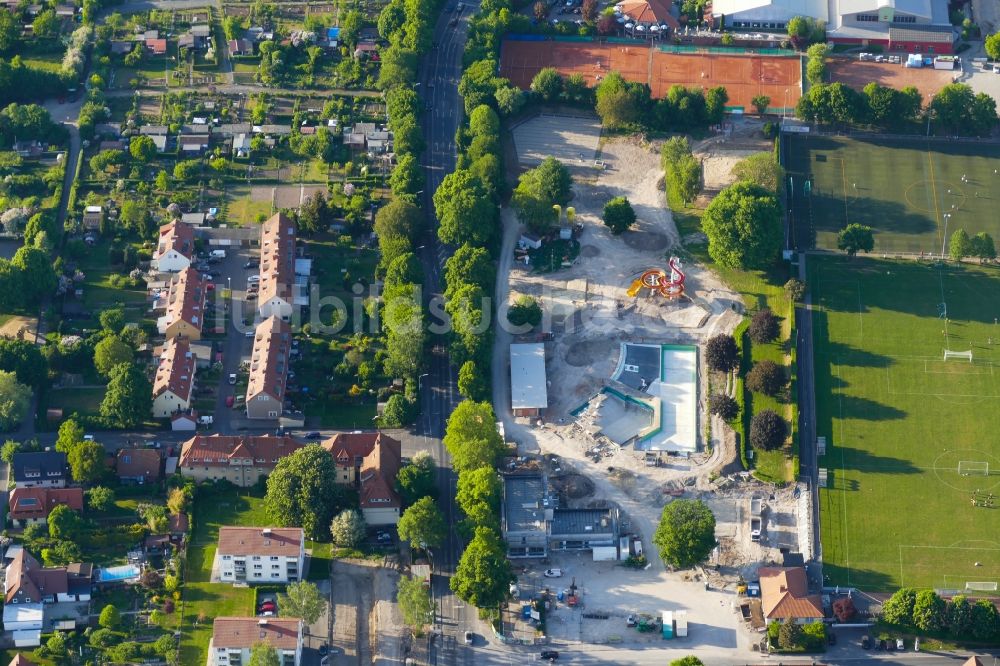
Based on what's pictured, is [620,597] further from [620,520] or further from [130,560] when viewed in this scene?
[130,560]

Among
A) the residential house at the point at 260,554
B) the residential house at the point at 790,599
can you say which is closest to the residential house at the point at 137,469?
the residential house at the point at 260,554

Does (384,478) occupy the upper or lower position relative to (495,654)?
upper

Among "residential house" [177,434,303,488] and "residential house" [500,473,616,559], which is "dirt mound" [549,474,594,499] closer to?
"residential house" [500,473,616,559]

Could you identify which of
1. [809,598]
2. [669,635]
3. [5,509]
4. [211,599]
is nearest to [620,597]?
[669,635]

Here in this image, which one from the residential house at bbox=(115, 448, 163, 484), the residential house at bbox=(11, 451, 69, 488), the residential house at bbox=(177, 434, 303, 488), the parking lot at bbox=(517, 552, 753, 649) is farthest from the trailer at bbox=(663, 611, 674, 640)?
the residential house at bbox=(11, 451, 69, 488)

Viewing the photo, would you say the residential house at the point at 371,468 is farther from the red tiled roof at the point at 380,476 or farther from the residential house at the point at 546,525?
the residential house at the point at 546,525

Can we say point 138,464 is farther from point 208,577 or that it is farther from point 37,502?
point 208,577
